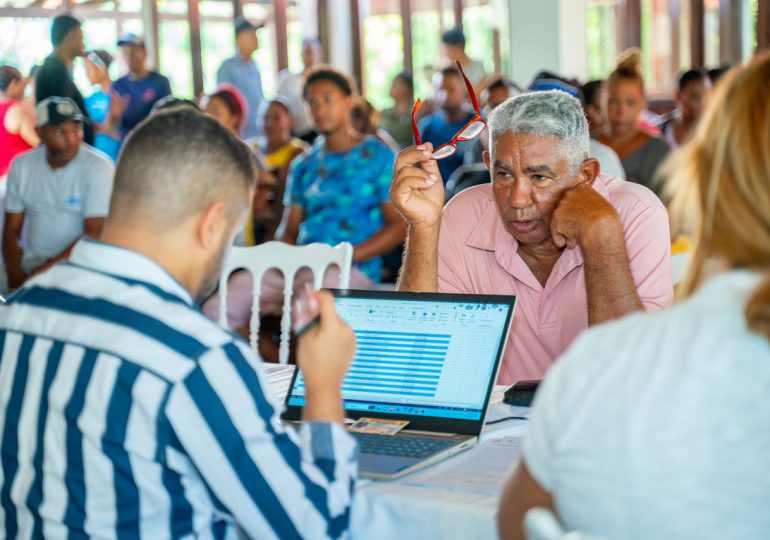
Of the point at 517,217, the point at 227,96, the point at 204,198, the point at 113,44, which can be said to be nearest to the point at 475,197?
the point at 517,217

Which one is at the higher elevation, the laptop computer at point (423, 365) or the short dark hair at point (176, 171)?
the short dark hair at point (176, 171)

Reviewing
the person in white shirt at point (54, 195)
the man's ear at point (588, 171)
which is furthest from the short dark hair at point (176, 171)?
the person in white shirt at point (54, 195)

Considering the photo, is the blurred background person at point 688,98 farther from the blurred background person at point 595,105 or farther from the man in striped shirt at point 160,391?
the man in striped shirt at point 160,391

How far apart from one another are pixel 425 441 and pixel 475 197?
3.43 feet

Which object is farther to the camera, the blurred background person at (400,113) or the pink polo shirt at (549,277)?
the blurred background person at (400,113)

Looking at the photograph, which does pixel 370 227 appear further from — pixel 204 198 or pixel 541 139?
pixel 204 198

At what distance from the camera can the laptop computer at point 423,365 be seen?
1776 mm

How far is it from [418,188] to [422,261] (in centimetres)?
17

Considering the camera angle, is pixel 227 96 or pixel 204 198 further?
pixel 227 96

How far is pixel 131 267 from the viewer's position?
1378mm

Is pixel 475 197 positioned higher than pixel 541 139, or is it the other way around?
pixel 541 139

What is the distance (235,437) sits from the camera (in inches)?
50.4

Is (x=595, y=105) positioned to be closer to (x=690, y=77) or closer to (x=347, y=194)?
(x=690, y=77)

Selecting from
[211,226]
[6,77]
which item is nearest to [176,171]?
[211,226]
